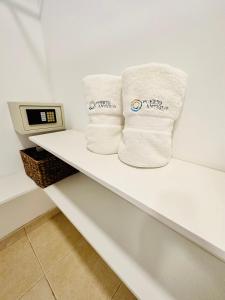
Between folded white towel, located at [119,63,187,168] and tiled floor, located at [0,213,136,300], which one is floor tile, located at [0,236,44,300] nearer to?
tiled floor, located at [0,213,136,300]

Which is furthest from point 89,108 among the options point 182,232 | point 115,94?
point 182,232

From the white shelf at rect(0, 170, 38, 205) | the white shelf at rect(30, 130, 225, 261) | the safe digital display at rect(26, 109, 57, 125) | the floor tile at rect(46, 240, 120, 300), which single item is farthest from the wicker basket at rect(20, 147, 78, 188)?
the floor tile at rect(46, 240, 120, 300)

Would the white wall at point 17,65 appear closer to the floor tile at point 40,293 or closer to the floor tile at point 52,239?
the floor tile at point 52,239

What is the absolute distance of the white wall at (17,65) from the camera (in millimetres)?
810

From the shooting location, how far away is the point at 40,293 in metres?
0.64

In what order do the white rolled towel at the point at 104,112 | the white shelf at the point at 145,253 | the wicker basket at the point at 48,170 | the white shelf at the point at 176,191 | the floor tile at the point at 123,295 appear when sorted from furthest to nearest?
the wicker basket at the point at 48,170, the floor tile at the point at 123,295, the white rolled towel at the point at 104,112, the white shelf at the point at 145,253, the white shelf at the point at 176,191

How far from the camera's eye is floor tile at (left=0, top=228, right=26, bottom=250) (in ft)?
2.74

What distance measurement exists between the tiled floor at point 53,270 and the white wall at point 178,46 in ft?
2.40

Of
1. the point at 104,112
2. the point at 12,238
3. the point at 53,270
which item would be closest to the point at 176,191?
the point at 104,112

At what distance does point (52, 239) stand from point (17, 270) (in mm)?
205

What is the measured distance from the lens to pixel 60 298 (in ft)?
2.03

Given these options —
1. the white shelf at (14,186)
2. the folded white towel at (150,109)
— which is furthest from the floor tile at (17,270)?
the folded white towel at (150,109)

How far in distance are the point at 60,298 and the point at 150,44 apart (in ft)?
3.65

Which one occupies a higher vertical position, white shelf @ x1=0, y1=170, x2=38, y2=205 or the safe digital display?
the safe digital display
